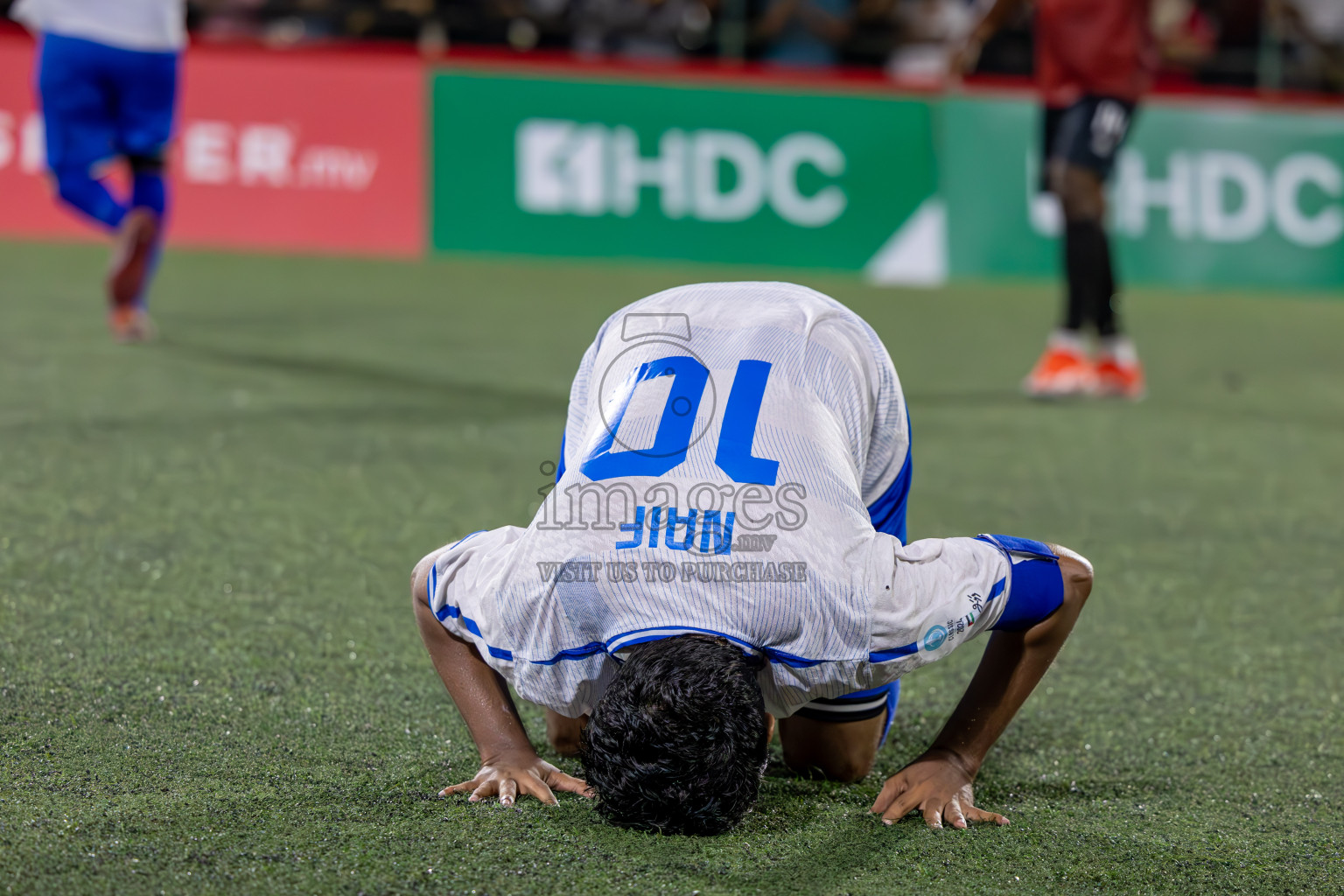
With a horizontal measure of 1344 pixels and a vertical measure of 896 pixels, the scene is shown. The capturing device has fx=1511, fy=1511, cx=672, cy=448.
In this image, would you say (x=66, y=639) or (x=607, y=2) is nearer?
(x=66, y=639)

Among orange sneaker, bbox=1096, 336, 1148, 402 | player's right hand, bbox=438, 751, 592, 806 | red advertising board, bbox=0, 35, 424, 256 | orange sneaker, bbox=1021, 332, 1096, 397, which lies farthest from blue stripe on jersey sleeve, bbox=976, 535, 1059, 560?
red advertising board, bbox=0, 35, 424, 256

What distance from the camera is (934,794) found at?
2.29 meters

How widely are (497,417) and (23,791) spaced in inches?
124

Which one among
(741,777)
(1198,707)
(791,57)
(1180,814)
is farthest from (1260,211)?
(741,777)

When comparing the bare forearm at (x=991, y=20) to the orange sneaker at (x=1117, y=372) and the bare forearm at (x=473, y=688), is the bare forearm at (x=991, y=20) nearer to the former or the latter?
the orange sneaker at (x=1117, y=372)

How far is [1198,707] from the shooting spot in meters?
2.91

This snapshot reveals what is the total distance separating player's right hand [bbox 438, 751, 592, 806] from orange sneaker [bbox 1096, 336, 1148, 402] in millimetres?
4392

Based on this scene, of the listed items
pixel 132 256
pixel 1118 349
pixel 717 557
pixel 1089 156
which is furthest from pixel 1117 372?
pixel 717 557

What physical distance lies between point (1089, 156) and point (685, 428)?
14.6 feet

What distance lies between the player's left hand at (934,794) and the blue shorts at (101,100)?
15.7ft

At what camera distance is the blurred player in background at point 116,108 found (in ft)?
19.5

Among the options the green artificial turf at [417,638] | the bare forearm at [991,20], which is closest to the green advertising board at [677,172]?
the green artificial turf at [417,638]

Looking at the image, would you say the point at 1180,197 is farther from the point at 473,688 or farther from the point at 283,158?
the point at 473,688

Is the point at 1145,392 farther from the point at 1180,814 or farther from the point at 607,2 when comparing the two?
the point at 607,2
